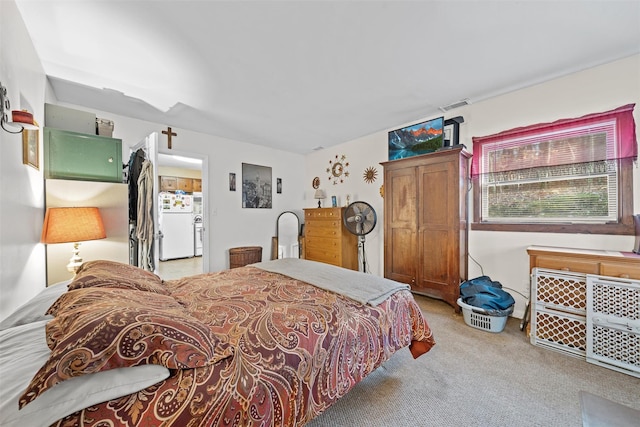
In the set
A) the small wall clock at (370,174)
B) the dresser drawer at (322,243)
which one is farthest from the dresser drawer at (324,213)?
the small wall clock at (370,174)

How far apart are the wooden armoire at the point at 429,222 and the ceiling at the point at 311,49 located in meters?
0.83

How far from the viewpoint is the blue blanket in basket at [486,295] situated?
2338 mm

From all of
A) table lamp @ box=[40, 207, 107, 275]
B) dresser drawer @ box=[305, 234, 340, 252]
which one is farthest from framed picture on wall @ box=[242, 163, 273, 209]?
table lamp @ box=[40, 207, 107, 275]

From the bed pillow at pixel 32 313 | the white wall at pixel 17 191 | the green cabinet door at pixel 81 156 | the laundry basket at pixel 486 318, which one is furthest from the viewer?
the laundry basket at pixel 486 318

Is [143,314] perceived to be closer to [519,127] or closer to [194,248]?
[519,127]

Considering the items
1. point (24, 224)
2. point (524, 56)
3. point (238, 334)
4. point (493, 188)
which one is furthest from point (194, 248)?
point (524, 56)

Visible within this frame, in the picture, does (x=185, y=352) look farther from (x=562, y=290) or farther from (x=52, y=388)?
(x=562, y=290)

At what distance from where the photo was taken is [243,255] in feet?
13.6

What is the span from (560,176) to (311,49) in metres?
2.74

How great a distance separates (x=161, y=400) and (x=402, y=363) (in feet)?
5.61

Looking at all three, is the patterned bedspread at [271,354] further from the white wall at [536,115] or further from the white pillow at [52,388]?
the white wall at [536,115]

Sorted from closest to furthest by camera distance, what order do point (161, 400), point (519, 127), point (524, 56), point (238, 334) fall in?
point (161, 400) < point (238, 334) < point (524, 56) < point (519, 127)

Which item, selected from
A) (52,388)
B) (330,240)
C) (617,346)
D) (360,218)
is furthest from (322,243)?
(52,388)

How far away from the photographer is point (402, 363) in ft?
6.08
